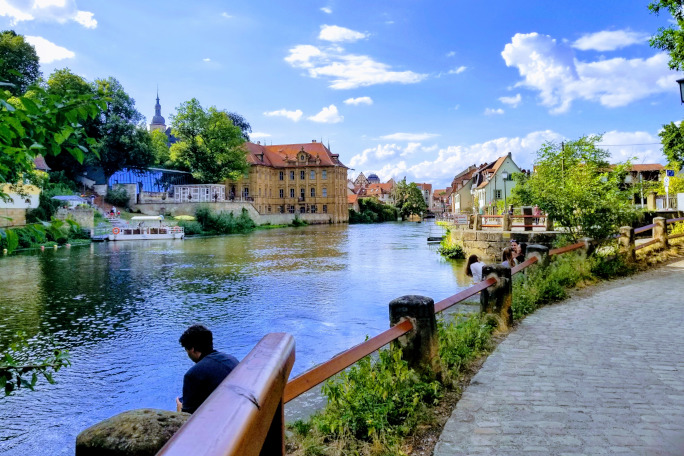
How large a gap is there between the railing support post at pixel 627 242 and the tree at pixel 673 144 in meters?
21.5

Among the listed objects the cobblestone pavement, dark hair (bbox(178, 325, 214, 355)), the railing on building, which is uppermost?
the railing on building

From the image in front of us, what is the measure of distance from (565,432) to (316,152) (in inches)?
3270

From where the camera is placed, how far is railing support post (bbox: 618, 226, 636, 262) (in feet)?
43.9

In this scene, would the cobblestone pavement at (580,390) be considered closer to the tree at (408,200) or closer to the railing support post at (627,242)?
the railing support post at (627,242)

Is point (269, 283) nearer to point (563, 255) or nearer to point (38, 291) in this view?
point (38, 291)

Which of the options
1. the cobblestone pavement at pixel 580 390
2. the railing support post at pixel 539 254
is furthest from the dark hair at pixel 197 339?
the railing support post at pixel 539 254

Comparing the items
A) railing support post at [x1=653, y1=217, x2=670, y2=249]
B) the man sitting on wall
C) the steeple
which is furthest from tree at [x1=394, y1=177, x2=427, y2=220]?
the man sitting on wall

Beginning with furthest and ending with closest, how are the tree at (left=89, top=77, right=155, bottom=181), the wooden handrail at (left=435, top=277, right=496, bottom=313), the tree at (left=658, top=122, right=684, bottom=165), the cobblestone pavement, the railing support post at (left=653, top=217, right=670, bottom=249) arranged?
the tree at (left=89, top=77, right=155, bottom=181), the tree at (left=658, top=122, right=684, bottom=165), the railing support post at (left=653, top=217, right=670, bottom=249), the wooden handrail at (left=435, top=277, right=496, bottom=313), the cobblestone pavement

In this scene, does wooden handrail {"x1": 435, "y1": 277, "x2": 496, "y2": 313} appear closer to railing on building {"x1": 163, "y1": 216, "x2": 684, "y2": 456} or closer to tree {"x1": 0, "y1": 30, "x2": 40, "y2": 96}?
railing on building {"x1": 163, "y1": 216, "x2": 684, "y2": 456}

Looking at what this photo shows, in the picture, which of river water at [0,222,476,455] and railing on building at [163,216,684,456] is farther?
river water at [0,222,476,455]

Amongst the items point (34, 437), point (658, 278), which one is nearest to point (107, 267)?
point (34, 437)

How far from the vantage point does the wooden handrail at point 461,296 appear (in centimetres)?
562

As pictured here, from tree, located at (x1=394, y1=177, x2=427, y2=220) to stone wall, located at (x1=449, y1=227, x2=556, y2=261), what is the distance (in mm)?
78888

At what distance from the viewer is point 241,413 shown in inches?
36.6
